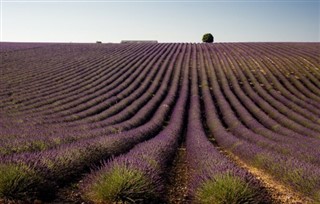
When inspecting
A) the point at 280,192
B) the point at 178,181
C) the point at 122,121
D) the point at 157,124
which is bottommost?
the point at 122,121

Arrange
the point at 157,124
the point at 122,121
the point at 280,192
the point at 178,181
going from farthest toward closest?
the point at 122,121
the point at 157,124
the point at 178,181
the point at 280,192

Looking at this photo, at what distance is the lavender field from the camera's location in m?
5.20

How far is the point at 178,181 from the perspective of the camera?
24.9ft

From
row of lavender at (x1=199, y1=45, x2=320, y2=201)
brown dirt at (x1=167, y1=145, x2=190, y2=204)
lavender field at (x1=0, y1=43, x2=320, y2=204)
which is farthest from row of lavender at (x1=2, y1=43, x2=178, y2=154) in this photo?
row of lavender at (x1=199, y1=45, x2=320, y2=201)

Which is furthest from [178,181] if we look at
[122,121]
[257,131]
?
[122,121]

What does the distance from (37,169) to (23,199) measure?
2.03ft

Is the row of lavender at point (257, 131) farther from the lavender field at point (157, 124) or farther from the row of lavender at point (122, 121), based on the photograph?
the row of lavender at point (122, 121)

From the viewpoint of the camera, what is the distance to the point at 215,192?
16.1 feet

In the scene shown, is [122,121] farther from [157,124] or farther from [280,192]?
[280,192]

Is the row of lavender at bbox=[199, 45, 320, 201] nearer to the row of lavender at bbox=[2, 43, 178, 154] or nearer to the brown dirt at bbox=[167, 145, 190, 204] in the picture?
the brown dirt at bbox=[167, 145, 190, 204]

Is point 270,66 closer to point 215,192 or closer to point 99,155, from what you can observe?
point 99,155

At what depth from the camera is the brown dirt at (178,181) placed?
241 inches

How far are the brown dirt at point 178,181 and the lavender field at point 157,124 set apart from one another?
0.28 feet

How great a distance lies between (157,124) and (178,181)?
7650 mm
